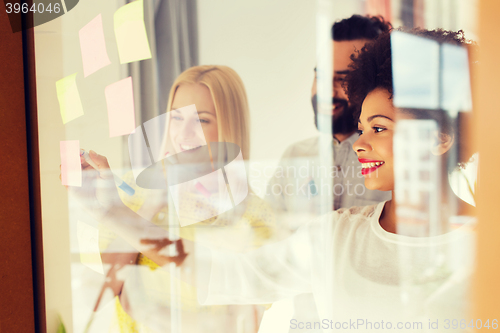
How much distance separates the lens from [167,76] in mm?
719

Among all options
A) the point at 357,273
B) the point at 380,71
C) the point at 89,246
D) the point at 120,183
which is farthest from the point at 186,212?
the point at 380,71

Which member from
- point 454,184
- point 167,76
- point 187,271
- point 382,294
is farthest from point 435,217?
point 167,76

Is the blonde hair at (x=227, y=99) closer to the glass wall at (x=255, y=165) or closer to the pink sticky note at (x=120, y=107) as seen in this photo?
the glass wall at (x=255, y=165)

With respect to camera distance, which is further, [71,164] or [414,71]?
[71,164]

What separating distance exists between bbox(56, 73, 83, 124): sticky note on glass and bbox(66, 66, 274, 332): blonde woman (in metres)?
0.13

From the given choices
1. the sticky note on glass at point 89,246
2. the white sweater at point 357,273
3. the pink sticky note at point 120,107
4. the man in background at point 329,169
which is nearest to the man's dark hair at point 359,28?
the man in background at point 329,169

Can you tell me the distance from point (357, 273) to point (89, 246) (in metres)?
0.71

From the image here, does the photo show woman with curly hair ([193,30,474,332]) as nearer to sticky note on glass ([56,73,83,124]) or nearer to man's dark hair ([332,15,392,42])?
man's dark hair ([332,15,392,42])

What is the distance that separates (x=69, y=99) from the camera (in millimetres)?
775

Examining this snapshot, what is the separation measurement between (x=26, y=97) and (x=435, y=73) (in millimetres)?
1088

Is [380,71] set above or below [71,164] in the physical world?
above

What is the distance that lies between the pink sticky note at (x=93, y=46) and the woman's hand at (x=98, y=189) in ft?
0.76

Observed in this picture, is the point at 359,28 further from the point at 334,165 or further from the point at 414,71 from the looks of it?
the point at 334,165

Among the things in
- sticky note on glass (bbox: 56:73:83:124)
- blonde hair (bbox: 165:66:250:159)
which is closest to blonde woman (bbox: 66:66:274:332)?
blonde hair (bbox: 165:66:250:159)
